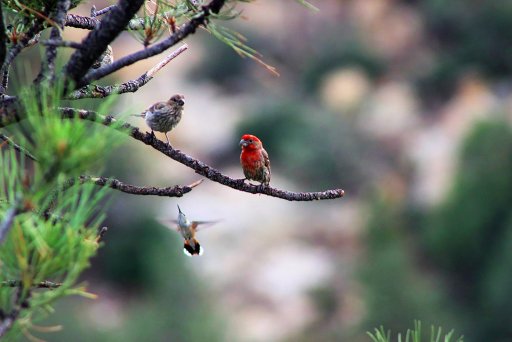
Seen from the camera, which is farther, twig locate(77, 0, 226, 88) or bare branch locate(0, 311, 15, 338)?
twig locate(77, 0, 226, 88)

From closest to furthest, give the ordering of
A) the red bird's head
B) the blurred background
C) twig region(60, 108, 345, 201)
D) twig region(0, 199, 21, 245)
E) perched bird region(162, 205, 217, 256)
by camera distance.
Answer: twig region(0, 199, 21, 245) < twig region(60, 108, 345, 201) < perched bird region(162, 205, 217, 256) < the red bird's head < the blurred background

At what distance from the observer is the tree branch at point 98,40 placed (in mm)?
2471

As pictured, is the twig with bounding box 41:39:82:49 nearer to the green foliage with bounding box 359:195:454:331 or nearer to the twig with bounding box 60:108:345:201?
the twig with bounding box 60:108:345:201

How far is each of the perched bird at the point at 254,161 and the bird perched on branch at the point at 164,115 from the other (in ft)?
1.40

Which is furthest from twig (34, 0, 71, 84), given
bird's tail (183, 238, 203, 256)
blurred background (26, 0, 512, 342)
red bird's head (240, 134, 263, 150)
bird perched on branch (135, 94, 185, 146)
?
blurred background (26, 0, 512, 342)

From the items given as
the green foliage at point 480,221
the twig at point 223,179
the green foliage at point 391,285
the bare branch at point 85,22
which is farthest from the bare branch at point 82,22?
the green foliage at point 480,221

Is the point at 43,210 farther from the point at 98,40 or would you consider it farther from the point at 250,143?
the point at 250,143

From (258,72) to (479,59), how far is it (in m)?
11.7

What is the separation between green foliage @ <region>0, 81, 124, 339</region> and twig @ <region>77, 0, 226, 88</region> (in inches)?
9.0

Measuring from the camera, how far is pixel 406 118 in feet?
139

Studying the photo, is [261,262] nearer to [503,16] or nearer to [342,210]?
[342,210]

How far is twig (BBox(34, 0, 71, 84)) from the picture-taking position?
2515 millimetres

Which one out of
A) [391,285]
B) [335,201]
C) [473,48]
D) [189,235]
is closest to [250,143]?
[189,235]

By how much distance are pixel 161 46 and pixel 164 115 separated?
9.29 ft
